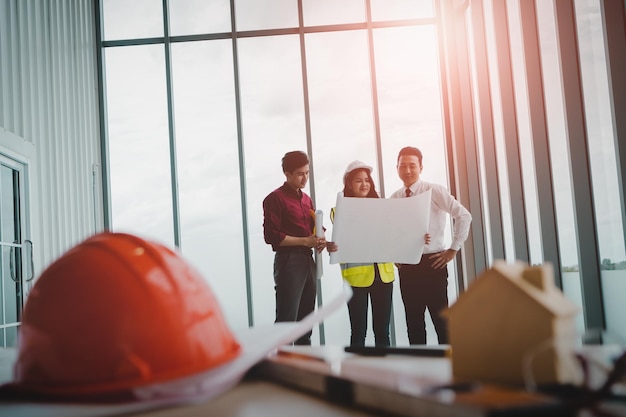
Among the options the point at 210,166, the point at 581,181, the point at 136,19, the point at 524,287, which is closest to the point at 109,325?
the point at 524,287

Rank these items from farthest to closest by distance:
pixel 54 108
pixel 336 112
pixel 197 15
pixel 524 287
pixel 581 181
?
pixel 197 15
pixel 336 112
pixel 54 108
pixel 581 181
pixel 524 287

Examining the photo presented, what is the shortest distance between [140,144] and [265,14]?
5.98ft

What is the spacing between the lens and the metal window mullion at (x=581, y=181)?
2744 millimetres

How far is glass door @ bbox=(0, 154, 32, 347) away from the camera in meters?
4.05

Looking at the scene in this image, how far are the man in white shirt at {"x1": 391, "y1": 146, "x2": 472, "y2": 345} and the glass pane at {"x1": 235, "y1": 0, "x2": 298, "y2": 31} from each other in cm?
289

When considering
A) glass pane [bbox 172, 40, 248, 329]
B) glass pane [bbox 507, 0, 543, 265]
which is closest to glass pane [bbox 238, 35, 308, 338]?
glass pane [bbox 172, 40, 248, 329]

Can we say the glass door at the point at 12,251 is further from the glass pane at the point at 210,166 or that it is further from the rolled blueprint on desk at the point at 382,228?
the rolled blueprint on desk at the point at 382,228

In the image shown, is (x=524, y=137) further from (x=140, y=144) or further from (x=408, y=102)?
(x=140, y=144)

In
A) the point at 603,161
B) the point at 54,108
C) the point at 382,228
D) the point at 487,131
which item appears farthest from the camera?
the point at 54,108

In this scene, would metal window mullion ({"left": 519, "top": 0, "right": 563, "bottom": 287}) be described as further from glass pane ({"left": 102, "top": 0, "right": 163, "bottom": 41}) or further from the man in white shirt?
glass pane ({"left": 102, "top": 0, "right": 163, "bottom": 41})

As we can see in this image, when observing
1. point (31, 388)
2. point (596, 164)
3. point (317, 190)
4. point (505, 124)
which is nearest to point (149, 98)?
point (317, 190)

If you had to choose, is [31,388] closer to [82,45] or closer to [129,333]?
[129,333]

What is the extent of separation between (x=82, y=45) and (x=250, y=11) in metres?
1.68

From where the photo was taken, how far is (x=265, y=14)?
235 inches
